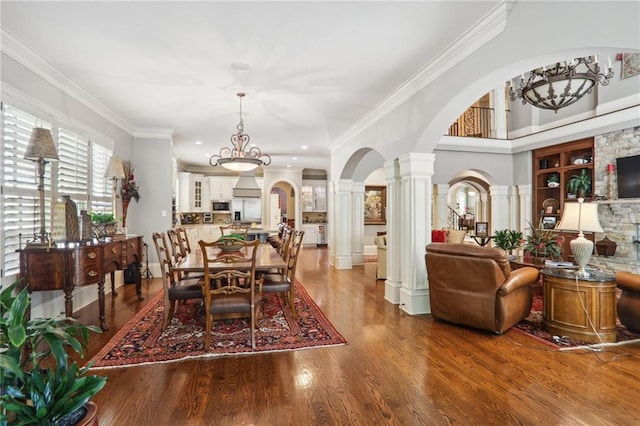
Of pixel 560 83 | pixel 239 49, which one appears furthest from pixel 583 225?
pixel 239 49

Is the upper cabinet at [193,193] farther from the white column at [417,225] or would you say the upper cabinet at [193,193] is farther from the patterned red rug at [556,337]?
the patterned red rug at [556,337]

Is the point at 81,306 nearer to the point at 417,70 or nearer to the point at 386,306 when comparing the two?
the point at 386,306

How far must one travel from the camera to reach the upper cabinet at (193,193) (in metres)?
10.0

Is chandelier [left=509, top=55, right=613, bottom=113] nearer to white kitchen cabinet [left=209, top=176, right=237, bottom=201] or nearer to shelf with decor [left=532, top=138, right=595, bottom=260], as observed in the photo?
shelf with decor [left=532, top=138, right=595, bottom=260]

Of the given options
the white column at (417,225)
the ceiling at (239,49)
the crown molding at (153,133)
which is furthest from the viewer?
the crown molding at (153,133)

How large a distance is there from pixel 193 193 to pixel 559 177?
31.9 ft

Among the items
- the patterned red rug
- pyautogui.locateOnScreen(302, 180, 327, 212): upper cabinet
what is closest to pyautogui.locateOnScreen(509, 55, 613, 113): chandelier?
the patterned red rug

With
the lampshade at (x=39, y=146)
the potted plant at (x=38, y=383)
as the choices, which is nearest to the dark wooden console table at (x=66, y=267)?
the lampshade at (x=39, y=146)

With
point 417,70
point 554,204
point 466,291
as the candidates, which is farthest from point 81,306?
point 554,204

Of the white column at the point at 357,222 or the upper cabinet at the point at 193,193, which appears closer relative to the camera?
the white column at the point at 357,222

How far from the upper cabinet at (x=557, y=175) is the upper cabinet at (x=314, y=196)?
661 centimetres

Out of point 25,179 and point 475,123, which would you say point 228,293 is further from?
point 475,123

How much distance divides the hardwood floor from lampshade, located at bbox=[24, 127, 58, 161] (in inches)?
73.7

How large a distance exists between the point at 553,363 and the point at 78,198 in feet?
18.4
